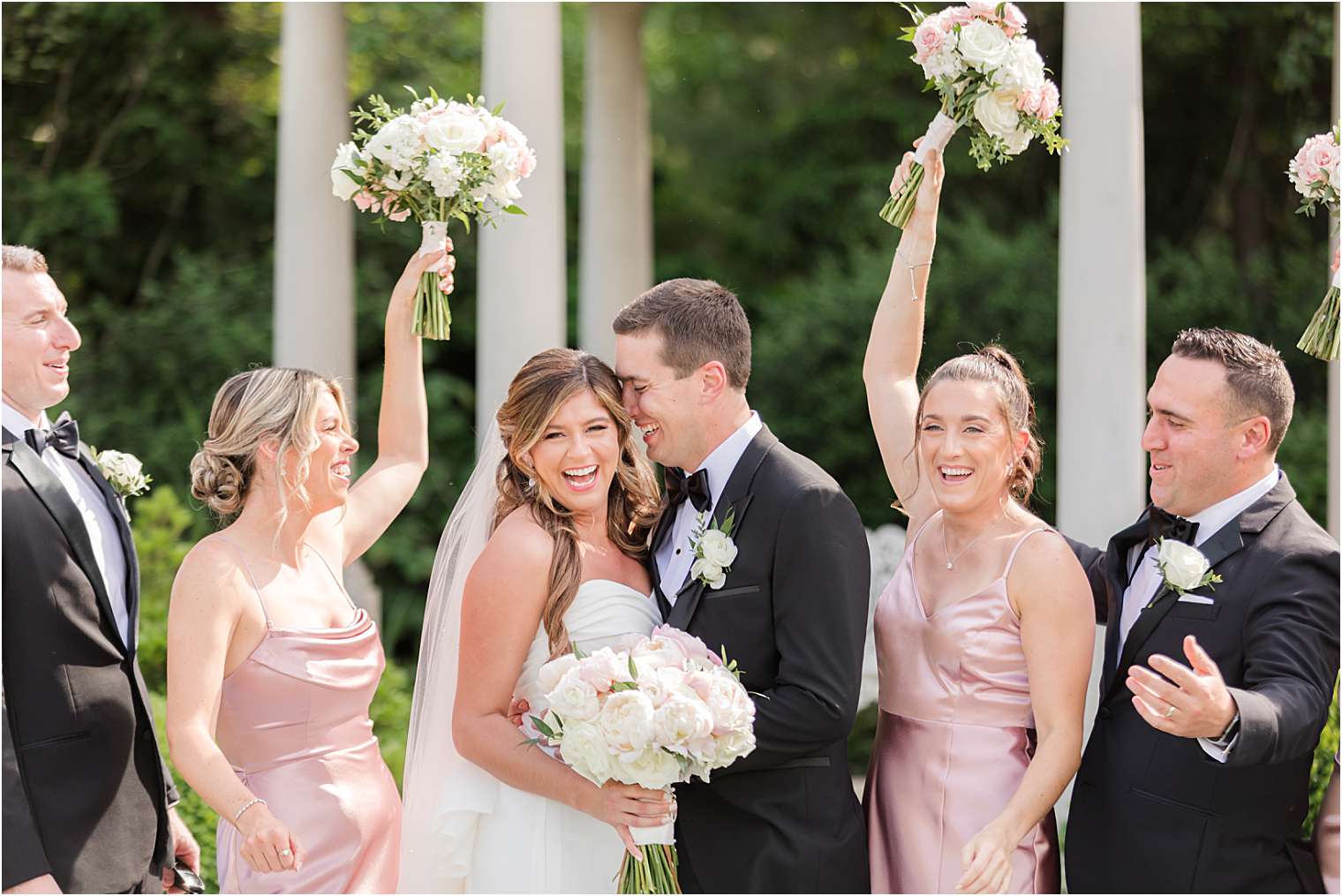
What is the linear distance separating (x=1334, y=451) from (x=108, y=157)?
2078 centimetres

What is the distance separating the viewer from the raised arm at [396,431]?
682cm

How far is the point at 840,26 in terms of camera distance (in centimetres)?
2947

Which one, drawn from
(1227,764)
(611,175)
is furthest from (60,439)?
(611,175)

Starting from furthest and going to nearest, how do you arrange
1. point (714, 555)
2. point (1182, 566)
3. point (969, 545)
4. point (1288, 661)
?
1. point (969, 545)
2. point (714, 555)
3. point (1182, 566)
4. point (1288, 661)

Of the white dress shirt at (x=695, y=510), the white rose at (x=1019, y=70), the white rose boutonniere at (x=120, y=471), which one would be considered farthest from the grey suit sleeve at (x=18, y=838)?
the white rose at (x=1019, y=70)

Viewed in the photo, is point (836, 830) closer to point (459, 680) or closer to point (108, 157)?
point (459, 680)

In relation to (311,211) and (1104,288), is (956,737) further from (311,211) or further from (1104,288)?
(311,211)

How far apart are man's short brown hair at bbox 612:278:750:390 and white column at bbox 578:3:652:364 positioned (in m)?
14.0

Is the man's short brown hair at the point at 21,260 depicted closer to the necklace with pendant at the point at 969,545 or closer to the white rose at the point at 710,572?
the white rose at the point at 710,572

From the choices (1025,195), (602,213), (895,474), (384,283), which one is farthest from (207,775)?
(1025,195)

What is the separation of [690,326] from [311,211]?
1284cm

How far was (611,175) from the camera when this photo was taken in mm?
20109

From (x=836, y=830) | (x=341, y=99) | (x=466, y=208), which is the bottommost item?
(x=836, y=830)

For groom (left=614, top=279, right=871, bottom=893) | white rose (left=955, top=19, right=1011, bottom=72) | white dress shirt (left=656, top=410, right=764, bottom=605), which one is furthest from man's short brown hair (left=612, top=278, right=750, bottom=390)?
white rose (left=955, top=19, right=1011, bottom=72)
